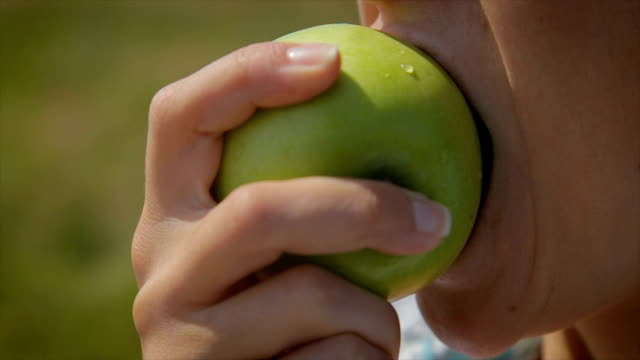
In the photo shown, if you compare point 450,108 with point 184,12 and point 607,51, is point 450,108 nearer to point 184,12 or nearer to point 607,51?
point 607,51

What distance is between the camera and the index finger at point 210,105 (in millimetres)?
713

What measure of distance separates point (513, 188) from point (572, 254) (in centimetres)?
10

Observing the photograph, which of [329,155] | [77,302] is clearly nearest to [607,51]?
[329,155]

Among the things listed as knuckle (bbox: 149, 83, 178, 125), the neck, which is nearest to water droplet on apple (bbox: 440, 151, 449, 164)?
knuckle (bbox: 149, 83, 178, 125)

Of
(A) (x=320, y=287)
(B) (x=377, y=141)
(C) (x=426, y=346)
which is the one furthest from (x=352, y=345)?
(C) (x=426, y=346)

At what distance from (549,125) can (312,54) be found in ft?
0.84

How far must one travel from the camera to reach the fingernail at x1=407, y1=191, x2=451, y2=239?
709 mm

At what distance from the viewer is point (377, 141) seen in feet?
2.33

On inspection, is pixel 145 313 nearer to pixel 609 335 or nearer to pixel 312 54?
pixel 312 54

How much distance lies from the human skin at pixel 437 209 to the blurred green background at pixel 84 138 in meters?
1.39

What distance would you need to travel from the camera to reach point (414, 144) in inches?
28.4

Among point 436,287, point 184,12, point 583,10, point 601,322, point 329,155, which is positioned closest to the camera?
point 329,155

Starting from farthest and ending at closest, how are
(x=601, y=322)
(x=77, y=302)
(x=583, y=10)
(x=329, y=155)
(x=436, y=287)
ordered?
1. (x=77, y=302)
2. (x=601, y=322)
3. (x=436, y=287)
4. (x=583, y=10)
5. (x=329, y=155)

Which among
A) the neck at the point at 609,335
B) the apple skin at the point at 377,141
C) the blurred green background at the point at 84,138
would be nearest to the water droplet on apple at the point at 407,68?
the apple skin at the point at 377,141
